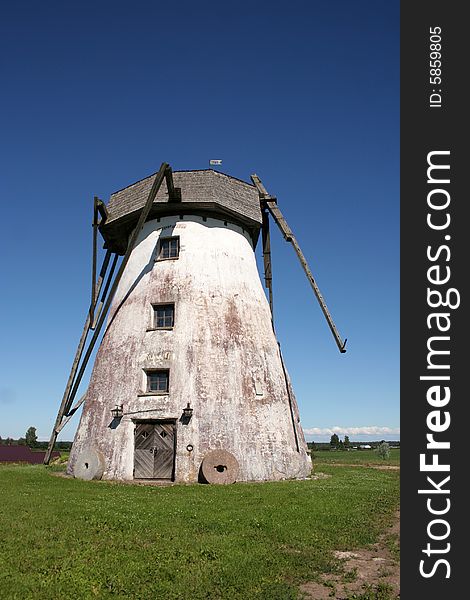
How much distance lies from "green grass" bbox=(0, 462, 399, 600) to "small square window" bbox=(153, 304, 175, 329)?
7821 mm

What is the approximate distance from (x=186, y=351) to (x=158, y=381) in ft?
5.74

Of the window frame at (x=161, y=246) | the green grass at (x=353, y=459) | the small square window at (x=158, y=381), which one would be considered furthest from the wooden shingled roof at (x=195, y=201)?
the green grass at (x=353, y=459)

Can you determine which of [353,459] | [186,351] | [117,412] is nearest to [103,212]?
[186,351]

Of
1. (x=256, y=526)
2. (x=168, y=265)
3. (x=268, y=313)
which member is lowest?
(x=256, y=526)

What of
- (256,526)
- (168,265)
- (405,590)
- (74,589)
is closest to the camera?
(405,590)

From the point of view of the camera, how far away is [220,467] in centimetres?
1836

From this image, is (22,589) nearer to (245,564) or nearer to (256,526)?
(245,564)

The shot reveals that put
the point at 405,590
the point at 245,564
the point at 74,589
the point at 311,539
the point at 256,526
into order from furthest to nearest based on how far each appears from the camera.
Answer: the point at 256,526 → the point at 311,539 → the point at 245,564 → the point at 74,589 → the point at 405,590

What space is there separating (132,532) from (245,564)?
9.64 feet

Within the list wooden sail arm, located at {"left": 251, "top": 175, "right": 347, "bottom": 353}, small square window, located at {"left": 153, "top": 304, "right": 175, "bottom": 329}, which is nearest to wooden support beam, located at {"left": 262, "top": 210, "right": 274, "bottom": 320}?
wooden sail arm, located at {"left": 251, "top": 175, "right": 347, "bottom": 353}

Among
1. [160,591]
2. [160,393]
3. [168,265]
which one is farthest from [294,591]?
[168,265]

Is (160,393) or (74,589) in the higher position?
(160,393)

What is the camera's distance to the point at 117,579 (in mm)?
6805

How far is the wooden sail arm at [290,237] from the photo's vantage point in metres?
22.1
